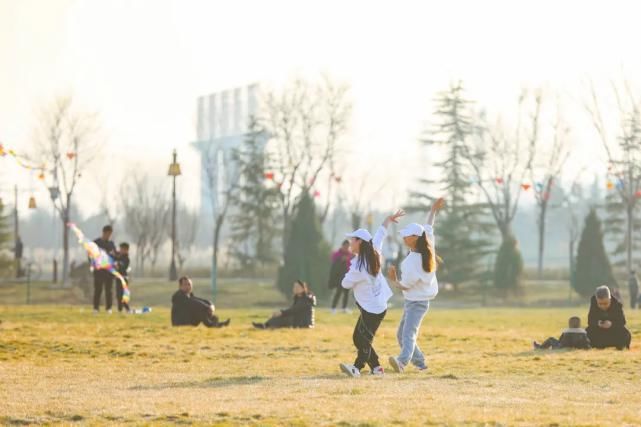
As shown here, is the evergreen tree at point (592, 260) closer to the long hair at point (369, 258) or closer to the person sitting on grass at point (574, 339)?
the person sitting on grass at point (574, 339)

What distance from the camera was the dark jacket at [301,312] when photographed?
26203mm

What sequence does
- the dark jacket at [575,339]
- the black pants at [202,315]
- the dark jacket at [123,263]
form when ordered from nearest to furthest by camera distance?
the dark jacket at [575,339], the black pants at [202,315], the dark jacket at [123,263]

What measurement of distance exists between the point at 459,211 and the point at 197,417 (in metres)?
A: 56.5

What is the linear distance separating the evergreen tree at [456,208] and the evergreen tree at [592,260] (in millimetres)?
10181

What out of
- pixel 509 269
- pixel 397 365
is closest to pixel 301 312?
pixel 397 365

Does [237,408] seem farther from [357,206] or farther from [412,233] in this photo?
[357,206]

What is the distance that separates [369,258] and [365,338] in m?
0.98

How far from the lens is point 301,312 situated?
86.0 ft

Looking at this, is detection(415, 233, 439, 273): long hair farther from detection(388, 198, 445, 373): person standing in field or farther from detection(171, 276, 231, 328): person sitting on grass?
detection(171, 276, 231, 328): person sitting on grass

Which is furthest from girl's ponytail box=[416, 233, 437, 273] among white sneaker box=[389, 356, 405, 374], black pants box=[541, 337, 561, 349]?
black pants box=[541, 337, 561, 349]

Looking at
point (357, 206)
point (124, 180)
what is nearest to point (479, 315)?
point (357, 206)

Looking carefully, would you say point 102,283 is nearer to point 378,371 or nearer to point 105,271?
point 105,271

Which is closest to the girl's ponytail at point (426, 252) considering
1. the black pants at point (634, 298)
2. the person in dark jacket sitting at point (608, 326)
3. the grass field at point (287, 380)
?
the grass field at point (287, 380)

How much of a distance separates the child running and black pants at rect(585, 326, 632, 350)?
597 centimetres
